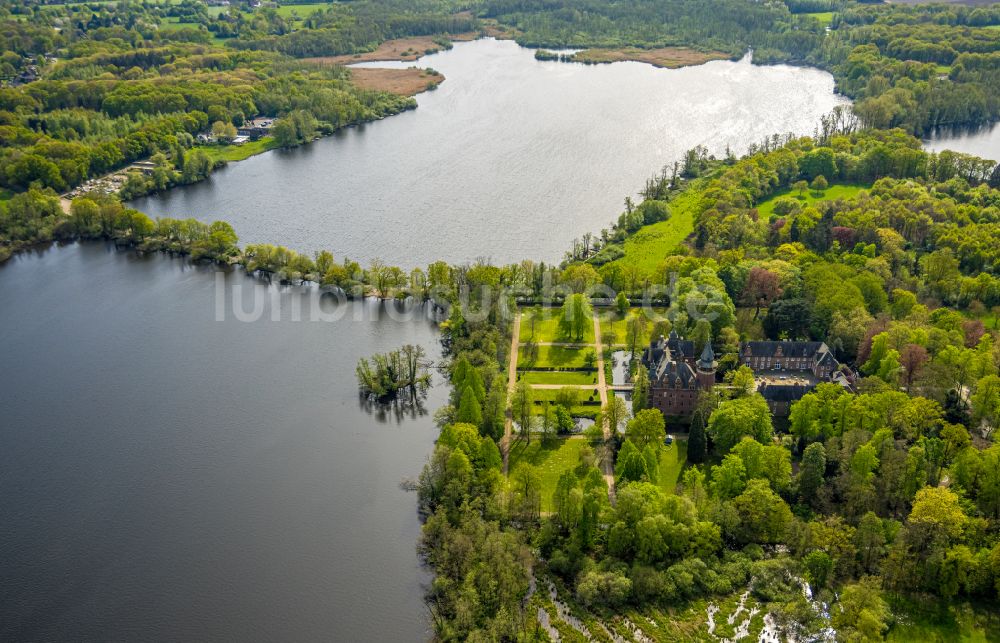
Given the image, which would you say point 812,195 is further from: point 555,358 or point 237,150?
point 237,150

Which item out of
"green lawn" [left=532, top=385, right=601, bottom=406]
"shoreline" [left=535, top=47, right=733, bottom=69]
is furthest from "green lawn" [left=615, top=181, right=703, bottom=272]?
"shoreline" [left=535, top=47, right=733, bottom=69]

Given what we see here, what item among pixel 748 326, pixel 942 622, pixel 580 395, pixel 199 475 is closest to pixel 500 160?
pixel 748 326

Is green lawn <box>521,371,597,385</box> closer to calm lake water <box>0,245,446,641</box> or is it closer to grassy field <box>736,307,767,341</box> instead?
calm lake water <box>0,245,446,641</box>

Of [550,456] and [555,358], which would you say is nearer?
[550,456]

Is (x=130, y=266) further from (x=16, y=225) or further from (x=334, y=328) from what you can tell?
(x=334, y=328)

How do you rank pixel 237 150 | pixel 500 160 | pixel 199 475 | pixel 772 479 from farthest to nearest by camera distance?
pixel 237 150 < pixel 500 160 < pixel 199 475 < pixel 772 479

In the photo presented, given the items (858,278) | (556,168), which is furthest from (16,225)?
(858,278)

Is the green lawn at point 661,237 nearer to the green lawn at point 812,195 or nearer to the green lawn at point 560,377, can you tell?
the green lawn at point 812,195
